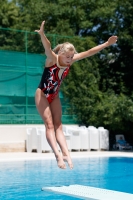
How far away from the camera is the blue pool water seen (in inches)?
355

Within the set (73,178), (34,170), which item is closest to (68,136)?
(34,170)

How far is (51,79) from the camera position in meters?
5.98

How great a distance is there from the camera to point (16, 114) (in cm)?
1980

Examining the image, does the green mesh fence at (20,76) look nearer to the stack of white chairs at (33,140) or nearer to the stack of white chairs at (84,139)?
the stack of white chairs at (33,140)

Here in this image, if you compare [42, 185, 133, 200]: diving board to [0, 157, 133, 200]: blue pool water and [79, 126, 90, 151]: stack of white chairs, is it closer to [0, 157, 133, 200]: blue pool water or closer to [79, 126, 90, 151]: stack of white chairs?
[0, 157, 133, 200]: blue pool water

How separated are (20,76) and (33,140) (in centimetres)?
345

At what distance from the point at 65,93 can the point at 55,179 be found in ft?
35.4

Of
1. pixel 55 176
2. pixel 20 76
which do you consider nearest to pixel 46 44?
pixel 55 176

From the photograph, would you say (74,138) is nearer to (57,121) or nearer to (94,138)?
(94,138)

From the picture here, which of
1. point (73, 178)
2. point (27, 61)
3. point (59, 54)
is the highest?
point (27, 61)

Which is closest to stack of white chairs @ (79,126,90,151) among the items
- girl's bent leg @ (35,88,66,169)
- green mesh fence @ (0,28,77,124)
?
green mesh fence @ (0,28,77,124)

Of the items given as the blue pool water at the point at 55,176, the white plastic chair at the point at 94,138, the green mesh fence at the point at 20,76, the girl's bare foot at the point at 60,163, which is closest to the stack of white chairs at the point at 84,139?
the white plastic chair at the point at 94,138

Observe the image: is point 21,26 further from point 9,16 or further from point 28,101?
point 28,101

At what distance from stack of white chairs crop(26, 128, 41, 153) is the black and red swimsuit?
39.7 ft
